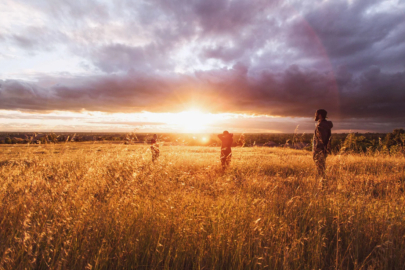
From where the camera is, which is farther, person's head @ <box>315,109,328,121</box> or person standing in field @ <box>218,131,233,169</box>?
person standing in field @ <box>218,131,233,169</box>

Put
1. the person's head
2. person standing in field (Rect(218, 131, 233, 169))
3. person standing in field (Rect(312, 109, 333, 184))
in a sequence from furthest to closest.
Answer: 1. person standing in field (Rect(218, 131, 233, 169))
2. the person's head
3. person standing in field (Rect(312, 109, 333, 184))

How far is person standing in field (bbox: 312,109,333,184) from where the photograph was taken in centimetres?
794

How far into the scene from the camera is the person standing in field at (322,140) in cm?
794

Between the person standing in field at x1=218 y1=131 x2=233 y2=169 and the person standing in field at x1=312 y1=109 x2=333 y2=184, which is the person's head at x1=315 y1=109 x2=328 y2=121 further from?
the person standing in field at x1=218 y1=131 x2=233 y2=169

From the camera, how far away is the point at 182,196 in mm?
4375

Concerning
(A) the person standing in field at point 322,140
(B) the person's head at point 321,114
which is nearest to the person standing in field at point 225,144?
(A) the person standing in field at point 322,140

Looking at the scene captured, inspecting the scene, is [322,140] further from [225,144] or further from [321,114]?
[225,144]

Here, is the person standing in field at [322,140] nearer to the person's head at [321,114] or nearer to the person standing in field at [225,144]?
the person's head at [321,114]

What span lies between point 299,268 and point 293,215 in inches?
55.4

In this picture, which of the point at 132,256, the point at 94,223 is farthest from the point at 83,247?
the point at 132,256

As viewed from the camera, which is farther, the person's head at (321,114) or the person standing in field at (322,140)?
the person's head at (321,114)

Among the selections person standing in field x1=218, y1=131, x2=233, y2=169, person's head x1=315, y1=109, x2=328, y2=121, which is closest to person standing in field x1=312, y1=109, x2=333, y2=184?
person's head x1=315, y1=109, x2=328, y2=121

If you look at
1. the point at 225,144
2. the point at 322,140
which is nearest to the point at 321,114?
the point at 322,140

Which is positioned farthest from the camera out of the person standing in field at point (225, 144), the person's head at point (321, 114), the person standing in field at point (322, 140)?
the person standing in field at point (225, 144)
